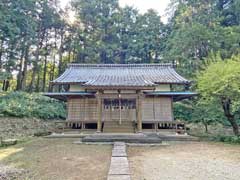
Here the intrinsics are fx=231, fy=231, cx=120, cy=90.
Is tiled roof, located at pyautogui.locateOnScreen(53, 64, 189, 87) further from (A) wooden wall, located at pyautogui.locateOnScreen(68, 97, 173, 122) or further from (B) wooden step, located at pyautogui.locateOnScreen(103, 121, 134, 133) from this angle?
(B) wooden step, located at pyautogui.locateOnScreen(103, 121, 134, 133)

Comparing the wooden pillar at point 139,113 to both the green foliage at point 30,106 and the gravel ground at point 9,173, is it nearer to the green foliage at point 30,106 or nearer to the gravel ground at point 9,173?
the gravel ground at point 9,173

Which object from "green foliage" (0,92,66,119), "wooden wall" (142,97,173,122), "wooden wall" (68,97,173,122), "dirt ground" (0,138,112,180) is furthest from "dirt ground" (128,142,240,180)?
"green foliage" (0,92,66,119)

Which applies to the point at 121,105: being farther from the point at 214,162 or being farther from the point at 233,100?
the point at 214,162

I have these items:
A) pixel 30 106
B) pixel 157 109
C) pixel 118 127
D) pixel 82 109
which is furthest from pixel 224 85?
pixel 30 106

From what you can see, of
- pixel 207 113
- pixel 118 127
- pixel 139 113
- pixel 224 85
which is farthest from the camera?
pixel 207 113

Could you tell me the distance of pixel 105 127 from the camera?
14695 millimetres

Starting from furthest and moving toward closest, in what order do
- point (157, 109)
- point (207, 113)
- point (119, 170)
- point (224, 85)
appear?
point (207, 113) < point (157, 109) < point (224, 85) < point (119, 170)

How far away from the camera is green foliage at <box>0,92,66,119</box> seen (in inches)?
619

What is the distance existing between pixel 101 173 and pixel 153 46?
25.2 metres

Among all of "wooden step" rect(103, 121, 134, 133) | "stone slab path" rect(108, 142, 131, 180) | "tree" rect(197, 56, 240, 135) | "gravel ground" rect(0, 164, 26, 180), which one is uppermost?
"tree" rect(197, 56, 240, 135)

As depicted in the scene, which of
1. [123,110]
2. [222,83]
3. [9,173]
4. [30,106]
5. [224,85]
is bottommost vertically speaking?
[9,173]

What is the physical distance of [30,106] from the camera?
17562 millimetres

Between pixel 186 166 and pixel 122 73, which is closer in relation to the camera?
pixel 186 166

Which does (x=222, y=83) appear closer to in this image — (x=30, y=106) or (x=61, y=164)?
(x=61, y=164)
